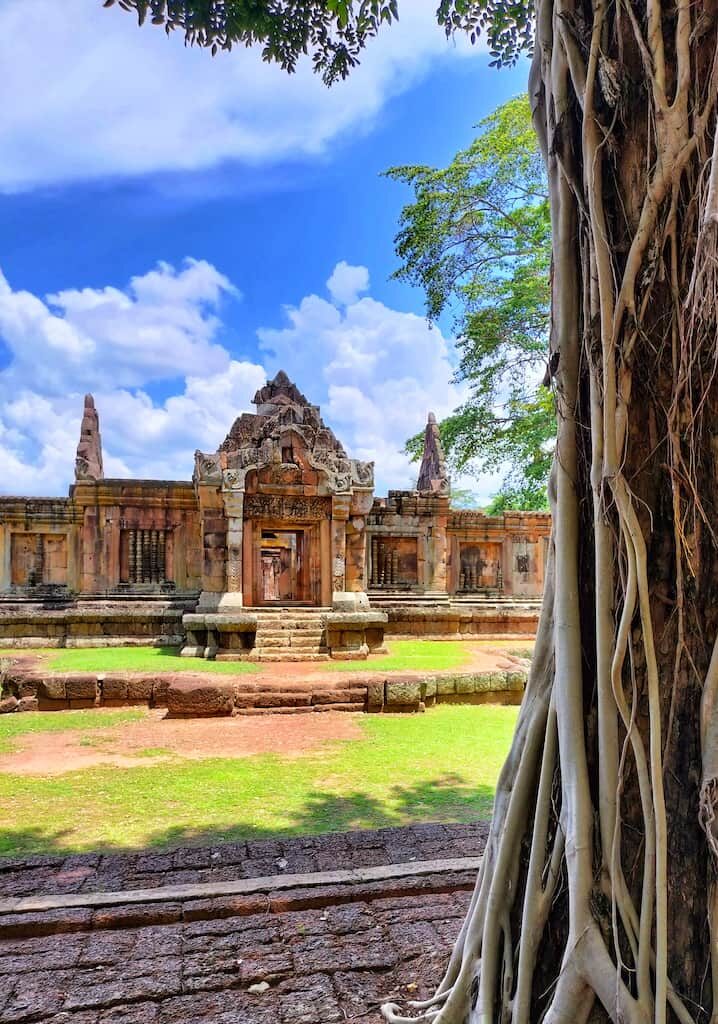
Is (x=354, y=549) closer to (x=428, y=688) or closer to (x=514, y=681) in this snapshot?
(x=428, y=688)

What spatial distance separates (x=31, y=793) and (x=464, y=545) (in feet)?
39.1

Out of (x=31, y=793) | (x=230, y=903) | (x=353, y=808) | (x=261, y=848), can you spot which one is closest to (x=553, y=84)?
(x=230, y=903)

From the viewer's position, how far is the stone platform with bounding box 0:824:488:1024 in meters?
2.03

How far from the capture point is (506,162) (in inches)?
573

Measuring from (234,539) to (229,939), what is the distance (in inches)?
374

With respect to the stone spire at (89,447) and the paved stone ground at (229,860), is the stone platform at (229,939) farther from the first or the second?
the stone spire at (89,447)

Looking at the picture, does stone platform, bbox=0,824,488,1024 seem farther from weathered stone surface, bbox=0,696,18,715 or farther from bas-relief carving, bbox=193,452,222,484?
bas-relief carving, bbox=193,452,222,484

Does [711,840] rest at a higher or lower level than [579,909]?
higher

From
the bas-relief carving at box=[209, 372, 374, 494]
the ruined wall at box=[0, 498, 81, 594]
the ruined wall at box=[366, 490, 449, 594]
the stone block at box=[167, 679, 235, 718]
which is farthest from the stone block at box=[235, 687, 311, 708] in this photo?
the ruined wall at box=[0, 498, 81, 594]

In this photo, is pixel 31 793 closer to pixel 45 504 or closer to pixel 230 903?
pixel 230 903

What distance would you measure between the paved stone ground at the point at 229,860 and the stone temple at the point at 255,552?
6.95 m

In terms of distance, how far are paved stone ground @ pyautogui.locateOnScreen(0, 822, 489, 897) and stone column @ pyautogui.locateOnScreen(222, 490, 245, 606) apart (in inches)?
328

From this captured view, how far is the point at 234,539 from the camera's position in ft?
38.2

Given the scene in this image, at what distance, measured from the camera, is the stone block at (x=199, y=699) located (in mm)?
6984
